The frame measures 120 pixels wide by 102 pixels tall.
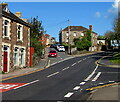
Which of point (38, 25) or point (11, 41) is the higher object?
point (38, 25)

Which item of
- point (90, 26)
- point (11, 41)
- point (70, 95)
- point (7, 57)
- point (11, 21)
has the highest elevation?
point (90, 26)

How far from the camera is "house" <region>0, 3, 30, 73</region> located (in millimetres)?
23047

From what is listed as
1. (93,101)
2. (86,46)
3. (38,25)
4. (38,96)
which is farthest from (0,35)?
(86,46)

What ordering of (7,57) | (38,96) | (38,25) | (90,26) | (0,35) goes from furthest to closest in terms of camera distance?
(90,26) → (38,25) → (7,57) → (0,35) → (38,96)

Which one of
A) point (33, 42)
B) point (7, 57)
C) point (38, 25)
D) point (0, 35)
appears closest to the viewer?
point (0, 35)

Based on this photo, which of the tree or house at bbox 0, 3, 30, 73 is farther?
the tree

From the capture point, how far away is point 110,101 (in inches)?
351

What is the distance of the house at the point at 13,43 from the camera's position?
2305 cm

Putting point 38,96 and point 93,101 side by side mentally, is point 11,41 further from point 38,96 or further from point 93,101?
point 93,101

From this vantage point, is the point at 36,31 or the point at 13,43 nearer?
the point at 13,43

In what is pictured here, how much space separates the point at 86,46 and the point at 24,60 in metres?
44.4

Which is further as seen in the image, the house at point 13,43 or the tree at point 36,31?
the tree at point 36,31

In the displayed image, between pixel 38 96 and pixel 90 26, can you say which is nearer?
pixel 38 96

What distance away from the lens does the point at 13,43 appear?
2509 cm
